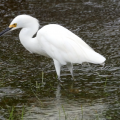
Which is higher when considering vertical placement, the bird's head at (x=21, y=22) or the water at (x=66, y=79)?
the bird's head at (x=21, y=22)

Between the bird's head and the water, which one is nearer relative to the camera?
the water

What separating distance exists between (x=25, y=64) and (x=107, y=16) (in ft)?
13.7

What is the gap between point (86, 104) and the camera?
5.38 meters

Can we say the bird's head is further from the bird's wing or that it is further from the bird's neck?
the bird's wing

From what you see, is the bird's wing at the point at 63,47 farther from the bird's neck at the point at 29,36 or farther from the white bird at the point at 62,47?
the bird's neck at the point at 29,36

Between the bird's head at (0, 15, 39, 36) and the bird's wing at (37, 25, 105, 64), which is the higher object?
the bird's head at (0, 15, 39, 36)

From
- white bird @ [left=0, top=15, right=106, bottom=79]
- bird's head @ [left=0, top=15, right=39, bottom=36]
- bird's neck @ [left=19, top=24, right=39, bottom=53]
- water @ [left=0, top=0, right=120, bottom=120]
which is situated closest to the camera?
water @ [left=0, top=0, right=120, bottom=120]

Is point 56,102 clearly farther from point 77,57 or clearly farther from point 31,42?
point 31,42

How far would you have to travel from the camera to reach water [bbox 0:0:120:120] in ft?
16.8

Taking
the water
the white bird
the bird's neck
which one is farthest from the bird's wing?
the water

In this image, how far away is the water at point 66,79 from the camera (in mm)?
5133

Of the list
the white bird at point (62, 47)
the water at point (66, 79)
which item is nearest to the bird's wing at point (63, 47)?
the white bird at point (62, 47)

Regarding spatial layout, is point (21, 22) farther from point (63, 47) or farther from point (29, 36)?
point (63, 47)

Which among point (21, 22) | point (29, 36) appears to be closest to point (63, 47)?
point (29, 36)
